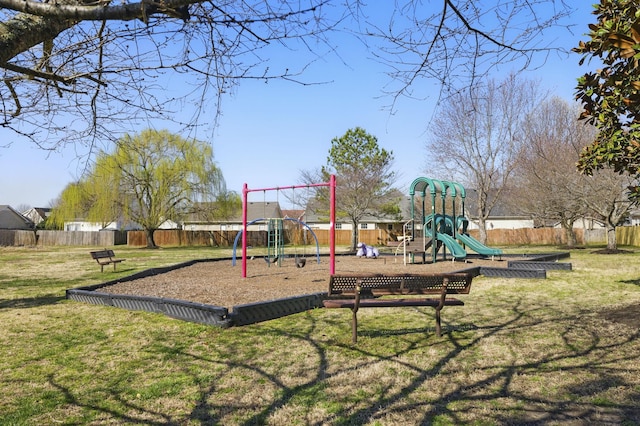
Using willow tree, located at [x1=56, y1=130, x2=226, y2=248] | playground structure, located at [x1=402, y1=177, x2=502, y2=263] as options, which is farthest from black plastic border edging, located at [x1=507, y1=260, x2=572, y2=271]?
willow tree, located at [x1=56, y1=130, x2=226, y2=248]

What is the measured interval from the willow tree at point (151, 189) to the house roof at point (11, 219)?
104 feet

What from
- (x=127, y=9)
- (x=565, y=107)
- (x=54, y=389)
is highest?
(x=565, y=107)

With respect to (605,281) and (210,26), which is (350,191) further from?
(210,26)

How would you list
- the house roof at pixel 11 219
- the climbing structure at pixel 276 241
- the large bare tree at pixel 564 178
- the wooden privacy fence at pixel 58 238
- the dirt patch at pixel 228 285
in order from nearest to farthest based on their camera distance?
the dirt patch at pixel 228 285
the climbing structure at pixel 276 241
the large bare tree at pixel 564 178
the wooden privacy fence at pixel 58 238
the house roof at pixel 11 219

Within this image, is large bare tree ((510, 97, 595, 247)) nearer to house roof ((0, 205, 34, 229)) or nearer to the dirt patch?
the dirt patch

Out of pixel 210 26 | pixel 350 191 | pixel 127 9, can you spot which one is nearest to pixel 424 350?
pixel 210 26

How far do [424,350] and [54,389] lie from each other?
3786 millimetres

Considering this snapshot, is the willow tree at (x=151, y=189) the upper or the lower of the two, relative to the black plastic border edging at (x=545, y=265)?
upper

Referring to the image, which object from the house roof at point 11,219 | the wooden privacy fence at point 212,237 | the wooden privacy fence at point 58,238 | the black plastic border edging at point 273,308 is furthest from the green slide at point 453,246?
the house roof at point 11,219

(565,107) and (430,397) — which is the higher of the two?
(565,107)

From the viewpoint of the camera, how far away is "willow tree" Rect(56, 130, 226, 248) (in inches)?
1490

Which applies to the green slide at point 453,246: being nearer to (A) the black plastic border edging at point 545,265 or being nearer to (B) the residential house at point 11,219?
(A) the black plastic border edging at point 545,265

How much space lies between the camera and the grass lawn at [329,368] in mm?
3732

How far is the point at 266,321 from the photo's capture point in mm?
7352
